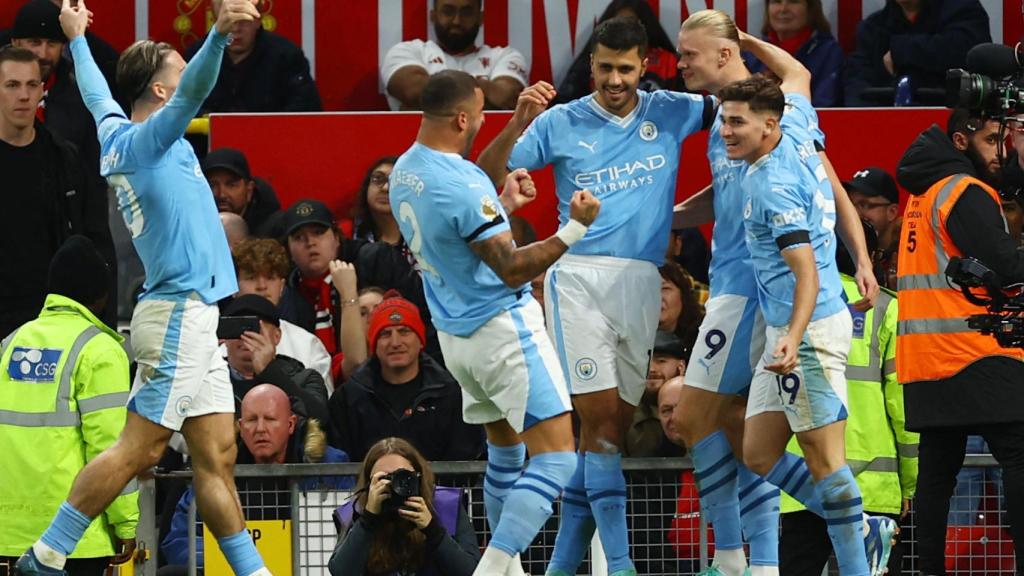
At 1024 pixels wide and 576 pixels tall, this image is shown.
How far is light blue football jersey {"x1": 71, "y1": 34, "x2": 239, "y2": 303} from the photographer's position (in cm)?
840

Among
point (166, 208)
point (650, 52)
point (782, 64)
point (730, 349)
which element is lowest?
point (730, 349)

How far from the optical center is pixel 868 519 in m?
9.01

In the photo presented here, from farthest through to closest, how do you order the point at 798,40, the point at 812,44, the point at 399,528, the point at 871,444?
the point at 798,40 → the point at 812,44 → the point at 871,444 → the point at 399,528

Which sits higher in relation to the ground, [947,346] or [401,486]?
[947,346]

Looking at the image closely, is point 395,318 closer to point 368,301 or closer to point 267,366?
point 267,366

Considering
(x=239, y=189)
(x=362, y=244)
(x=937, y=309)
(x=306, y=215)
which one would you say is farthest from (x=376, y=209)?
(x=937, y=309)

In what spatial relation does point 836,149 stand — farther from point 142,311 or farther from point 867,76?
point 142,311

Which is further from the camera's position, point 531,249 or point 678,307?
point 678,307

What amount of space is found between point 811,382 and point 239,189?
4778mm

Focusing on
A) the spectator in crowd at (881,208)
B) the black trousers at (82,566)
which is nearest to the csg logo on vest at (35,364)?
the black trousers at (82,566)

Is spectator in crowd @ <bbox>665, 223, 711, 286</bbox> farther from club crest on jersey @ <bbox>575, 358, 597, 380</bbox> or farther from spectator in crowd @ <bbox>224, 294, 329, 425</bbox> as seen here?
club crest on jersey @ <bbox>575, 358, 597, 380</bbox>

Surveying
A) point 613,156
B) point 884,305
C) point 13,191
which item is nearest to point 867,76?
point 884,305

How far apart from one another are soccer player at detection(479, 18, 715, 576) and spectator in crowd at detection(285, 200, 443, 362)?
2.60 m

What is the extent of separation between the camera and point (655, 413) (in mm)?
10211
